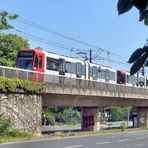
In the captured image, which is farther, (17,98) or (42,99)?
(42,99)

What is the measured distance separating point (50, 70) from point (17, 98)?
733 centimetres

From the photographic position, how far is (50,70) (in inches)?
1715

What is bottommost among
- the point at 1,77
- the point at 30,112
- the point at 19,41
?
the point at 30,112

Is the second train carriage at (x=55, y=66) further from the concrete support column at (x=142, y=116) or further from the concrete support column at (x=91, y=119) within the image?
the concrete support column at (x=142, y=116)

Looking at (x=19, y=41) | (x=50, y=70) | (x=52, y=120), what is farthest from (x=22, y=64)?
(x=52, y=120)

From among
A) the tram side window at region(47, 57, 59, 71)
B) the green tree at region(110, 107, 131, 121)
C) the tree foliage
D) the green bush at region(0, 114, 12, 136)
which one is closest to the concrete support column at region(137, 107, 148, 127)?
the tram side window at region(47, 57, 59, 71)

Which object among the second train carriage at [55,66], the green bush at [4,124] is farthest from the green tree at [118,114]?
the green bush at [4,124]

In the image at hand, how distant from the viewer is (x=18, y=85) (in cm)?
3628

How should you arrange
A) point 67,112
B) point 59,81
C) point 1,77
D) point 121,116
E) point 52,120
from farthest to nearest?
point 121,116, point 67,112, point 52,120, point 59,81, point 1,77

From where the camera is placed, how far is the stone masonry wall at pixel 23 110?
35750 mm

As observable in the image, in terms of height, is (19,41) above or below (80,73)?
above

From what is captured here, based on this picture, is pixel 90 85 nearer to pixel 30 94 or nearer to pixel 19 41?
pixel 30 94

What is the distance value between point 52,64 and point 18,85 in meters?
8.24

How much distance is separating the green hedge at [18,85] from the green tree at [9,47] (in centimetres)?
2004
